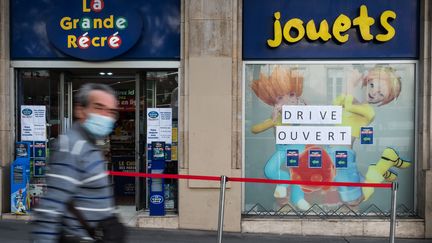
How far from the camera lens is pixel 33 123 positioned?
25.9 ft

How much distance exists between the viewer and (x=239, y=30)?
7.35m

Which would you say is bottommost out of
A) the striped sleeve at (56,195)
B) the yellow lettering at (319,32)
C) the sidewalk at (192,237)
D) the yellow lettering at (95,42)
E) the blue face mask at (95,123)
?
the sidewalk at (192,237)

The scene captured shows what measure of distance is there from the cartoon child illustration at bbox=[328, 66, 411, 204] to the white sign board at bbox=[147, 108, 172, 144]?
104 inches

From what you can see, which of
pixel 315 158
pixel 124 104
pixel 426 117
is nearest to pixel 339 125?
pixel 315 158

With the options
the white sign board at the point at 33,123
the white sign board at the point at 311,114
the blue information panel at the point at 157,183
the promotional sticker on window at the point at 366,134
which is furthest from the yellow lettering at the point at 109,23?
the promotional sticker on window at the point at 366,134

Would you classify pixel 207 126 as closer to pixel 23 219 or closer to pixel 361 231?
pixel 361 231

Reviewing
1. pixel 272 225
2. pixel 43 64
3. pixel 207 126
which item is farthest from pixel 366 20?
pixel 43 64

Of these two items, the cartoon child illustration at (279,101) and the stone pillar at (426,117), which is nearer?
the stone pillar at (426,117)

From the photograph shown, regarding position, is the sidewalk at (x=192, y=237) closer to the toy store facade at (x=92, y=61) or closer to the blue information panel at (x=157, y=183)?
the blue information panel at (x=157, y=183)

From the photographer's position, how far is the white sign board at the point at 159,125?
766 centimetres

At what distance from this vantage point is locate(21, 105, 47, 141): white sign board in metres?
7.88

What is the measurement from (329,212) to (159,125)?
3.10 meters

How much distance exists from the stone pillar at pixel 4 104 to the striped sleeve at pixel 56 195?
5354 mm

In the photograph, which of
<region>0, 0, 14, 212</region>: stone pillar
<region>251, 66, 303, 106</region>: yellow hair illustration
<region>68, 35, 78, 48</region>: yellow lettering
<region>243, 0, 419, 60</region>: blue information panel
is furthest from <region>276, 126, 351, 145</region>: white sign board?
<region>0, 0, 14, 212</region>: stone pillar
